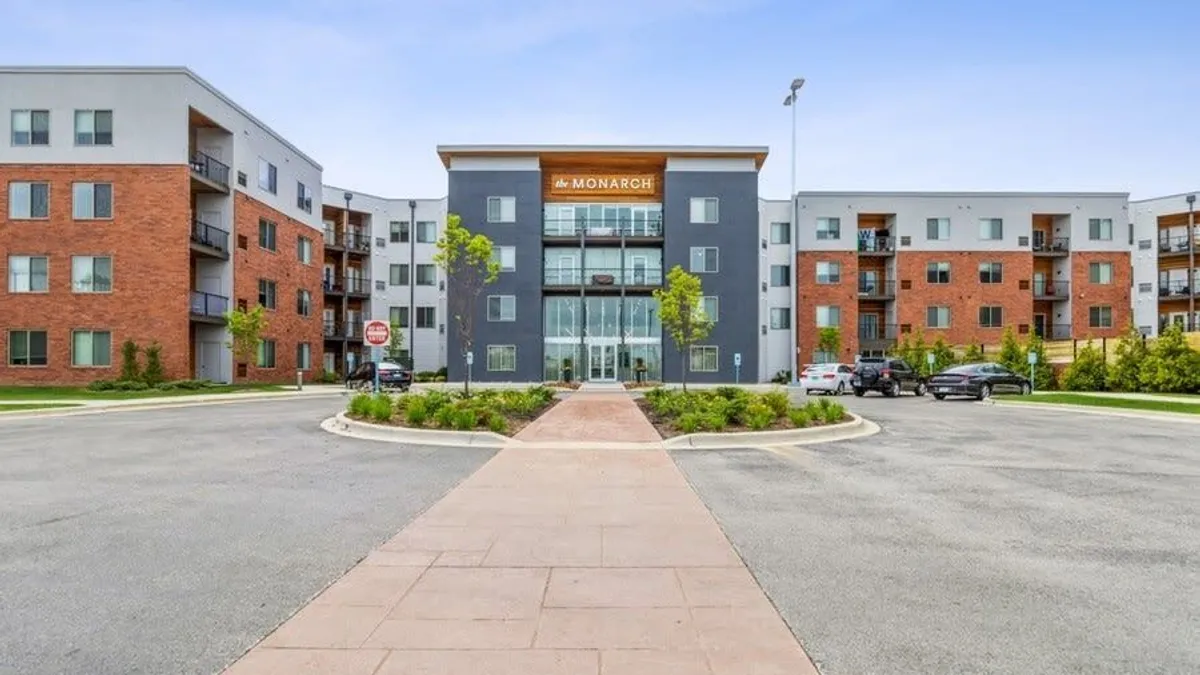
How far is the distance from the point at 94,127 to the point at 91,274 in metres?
6.71

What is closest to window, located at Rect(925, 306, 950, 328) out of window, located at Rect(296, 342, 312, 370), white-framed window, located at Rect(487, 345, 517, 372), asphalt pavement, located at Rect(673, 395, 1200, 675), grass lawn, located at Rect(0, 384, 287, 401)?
white-framed window, located at Rect(487, 345, 517, 372)

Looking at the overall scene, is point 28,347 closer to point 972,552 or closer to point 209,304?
point 209,304

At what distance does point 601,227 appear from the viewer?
4988 centimetres

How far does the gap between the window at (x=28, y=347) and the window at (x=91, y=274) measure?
106 inches

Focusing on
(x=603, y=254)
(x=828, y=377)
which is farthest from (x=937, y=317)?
(x=603, y=254)

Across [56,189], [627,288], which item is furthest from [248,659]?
[627,288]

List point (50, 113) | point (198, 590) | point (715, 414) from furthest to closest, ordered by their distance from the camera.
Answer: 1. point (50, 113)
2. point (715, 414)
3. point (198, 590)

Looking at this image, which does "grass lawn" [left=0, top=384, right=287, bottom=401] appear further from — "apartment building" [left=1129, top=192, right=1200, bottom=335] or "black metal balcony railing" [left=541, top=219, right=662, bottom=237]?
"apartment building" [left=1129, top=192, right=1200, bottom=335]

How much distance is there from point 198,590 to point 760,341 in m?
48.6

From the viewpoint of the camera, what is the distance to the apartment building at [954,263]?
53562 millimetres

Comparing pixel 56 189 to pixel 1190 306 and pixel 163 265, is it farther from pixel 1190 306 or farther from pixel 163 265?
pixel 1190 306

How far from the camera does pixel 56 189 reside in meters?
34.4

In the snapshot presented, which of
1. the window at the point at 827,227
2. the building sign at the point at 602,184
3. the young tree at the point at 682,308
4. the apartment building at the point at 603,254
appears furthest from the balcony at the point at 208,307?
the window at the point at 827,227

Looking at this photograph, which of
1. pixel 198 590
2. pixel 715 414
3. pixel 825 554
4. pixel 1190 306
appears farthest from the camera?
pixel 1190 306
